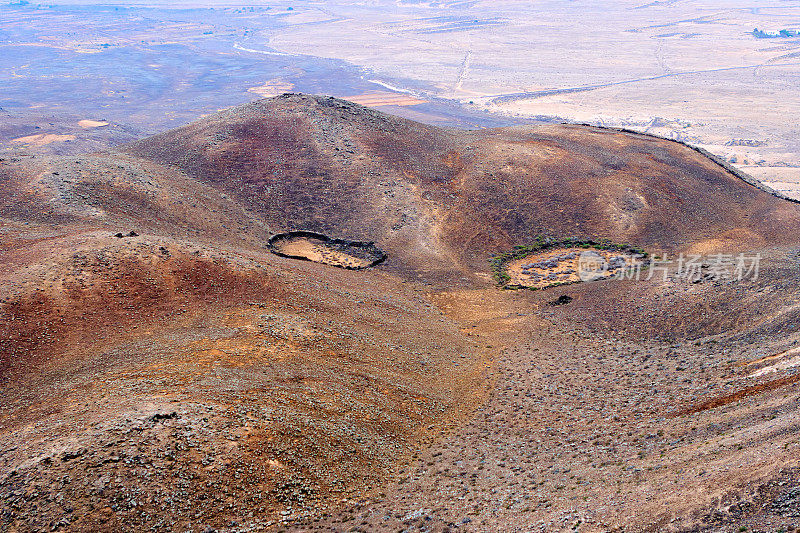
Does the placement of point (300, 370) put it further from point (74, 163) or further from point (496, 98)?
point (496, 98)

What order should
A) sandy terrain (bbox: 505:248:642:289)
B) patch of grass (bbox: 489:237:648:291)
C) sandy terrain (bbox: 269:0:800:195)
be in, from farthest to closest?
sandy terrain (bbox: 269:0:800:195) < patch of grass (bbox: 489:237:648:291) < sandy terrain (bbox: 505:248:642:289)

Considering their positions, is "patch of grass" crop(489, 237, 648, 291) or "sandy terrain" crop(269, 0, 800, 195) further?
"sandy terrain" crop(269, 0, 800, 195)

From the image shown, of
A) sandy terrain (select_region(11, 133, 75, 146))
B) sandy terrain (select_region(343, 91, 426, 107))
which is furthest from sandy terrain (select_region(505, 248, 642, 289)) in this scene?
sandy terrain (select_region(343, 91, 426, 107))

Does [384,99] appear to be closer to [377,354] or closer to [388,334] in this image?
[388,334]

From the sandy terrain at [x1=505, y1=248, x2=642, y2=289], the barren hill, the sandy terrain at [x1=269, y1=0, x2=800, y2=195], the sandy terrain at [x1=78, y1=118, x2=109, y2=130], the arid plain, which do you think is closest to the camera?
the barren hill

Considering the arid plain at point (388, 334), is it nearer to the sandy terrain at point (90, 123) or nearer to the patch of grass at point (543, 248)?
the patch of grass at point (543, 248)

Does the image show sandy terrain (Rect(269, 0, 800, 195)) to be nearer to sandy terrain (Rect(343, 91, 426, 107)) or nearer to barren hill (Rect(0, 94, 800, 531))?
sandy terrain (Rect(343, 91, 426, 107))

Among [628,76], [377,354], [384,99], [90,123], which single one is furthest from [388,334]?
[628,76]

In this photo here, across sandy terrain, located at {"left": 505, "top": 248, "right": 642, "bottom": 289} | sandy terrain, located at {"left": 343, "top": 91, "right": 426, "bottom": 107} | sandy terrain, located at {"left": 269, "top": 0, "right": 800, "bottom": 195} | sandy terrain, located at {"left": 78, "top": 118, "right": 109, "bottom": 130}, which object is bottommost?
sandy terrain, located at {"left": 505, "top": 248, "right": 642, "bottom": 289}

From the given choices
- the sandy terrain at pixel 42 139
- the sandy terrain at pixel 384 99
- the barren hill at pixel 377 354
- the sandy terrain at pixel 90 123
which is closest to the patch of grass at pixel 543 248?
the barren hill at pixel 377 354
